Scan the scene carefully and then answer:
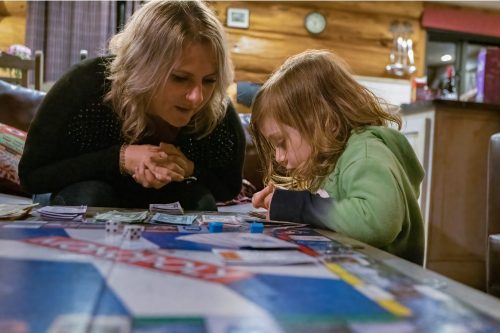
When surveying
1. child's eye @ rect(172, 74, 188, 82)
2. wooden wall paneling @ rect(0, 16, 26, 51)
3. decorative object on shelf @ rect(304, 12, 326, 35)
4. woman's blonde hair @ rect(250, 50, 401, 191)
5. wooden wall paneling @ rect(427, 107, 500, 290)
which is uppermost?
decorative object on shelf @ rect(304, 12, 326, 35)

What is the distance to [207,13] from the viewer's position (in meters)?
1.32

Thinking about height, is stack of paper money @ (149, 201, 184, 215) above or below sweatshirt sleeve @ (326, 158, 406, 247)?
below

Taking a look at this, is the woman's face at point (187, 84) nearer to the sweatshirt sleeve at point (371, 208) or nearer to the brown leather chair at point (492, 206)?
the sweatshirt sleeve at point (371, 208)

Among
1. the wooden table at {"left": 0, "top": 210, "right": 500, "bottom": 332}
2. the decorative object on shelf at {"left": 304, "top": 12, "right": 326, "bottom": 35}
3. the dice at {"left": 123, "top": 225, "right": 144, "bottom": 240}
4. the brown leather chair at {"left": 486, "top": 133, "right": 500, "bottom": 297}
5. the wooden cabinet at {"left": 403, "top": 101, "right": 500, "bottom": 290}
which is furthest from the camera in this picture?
the decorative object on shelf at {"left": 304, "top": 12, "right": 326, "bottom": 35}

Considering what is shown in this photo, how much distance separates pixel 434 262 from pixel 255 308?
229 cm

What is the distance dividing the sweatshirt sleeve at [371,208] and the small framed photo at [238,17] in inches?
163

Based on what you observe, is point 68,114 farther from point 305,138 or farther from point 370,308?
point 370,308

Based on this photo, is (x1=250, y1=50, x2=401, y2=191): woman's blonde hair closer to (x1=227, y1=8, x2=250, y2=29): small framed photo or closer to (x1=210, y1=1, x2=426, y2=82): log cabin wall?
(x1=210, y1=1, x2=426, y2=82): log cabin wall

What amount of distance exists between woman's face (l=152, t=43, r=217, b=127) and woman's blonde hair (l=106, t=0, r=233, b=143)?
0.6 inches

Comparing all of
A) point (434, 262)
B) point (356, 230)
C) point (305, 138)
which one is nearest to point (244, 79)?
point (434, 262)

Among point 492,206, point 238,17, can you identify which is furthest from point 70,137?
point 238,17

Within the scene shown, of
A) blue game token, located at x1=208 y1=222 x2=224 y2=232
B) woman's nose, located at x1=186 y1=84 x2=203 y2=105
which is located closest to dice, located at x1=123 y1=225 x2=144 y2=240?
blue game token, located at x1=208 y1=222 x2=224 y2=232

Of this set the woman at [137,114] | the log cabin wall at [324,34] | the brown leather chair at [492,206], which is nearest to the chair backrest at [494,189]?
the brown leather chair at [492,206]

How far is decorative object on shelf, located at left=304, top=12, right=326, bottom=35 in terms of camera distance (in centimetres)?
498
